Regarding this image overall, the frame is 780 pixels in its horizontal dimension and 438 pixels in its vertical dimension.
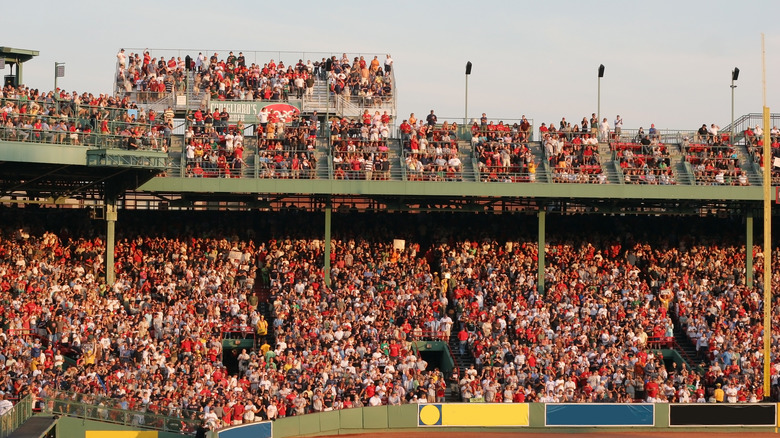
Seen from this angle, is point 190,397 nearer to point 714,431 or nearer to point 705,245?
point 714,431

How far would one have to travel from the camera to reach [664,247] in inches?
1449

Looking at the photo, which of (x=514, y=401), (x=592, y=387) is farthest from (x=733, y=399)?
(x=514, y=401)

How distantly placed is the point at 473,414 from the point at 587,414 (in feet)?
9.91

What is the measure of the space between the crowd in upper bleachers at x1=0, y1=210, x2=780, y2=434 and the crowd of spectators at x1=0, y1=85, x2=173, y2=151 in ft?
14.5

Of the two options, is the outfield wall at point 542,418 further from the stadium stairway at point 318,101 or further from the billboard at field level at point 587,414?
the stadium stairway at point 318,101

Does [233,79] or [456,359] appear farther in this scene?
[233,79]

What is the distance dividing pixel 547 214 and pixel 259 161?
10.2 meters

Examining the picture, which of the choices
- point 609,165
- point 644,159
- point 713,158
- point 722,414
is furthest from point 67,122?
point 713,158

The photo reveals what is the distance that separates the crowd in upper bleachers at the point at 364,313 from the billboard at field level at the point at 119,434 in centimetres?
67

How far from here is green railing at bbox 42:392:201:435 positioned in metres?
24.9

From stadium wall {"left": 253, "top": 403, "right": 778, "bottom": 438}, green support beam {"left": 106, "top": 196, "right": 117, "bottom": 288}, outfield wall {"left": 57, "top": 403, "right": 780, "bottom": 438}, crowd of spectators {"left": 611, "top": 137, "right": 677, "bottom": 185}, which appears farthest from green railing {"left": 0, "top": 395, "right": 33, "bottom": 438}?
crowd of spectators {"left": 611, "top": 137, "right": 677, "bottom": 185}

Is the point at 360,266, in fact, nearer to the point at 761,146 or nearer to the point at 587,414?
the point at 587,414

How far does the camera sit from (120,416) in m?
25.3

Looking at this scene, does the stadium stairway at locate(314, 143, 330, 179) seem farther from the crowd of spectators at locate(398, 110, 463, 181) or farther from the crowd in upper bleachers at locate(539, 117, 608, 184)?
the crowd in upper bleachers at locate(539, 117, 608, 184)
